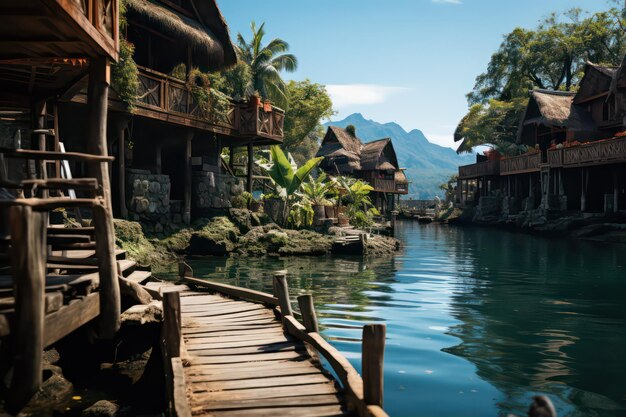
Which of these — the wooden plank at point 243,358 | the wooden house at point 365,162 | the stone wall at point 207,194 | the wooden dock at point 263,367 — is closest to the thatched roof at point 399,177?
the wooden house at point 365,162

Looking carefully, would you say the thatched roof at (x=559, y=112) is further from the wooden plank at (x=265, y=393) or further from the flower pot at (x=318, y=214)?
the wooden plank at (x=265, y=393)

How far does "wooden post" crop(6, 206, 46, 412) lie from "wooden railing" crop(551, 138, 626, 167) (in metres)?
29.2

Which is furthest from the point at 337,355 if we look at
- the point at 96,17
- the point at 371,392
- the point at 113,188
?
the point at 113,188

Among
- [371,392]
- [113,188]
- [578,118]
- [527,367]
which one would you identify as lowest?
[527,367]

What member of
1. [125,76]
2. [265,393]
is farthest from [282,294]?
[125,76]

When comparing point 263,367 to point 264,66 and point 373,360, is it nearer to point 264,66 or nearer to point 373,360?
point 373,360

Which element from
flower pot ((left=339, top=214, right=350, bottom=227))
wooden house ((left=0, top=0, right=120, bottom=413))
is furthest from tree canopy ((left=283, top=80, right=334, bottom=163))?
wooden house ((left=0, top=0, right=120, bottom=413))

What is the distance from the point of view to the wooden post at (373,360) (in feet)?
16.0

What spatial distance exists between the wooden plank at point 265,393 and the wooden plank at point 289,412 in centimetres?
28

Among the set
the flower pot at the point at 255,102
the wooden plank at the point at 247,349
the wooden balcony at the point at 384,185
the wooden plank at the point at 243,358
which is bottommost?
the wooden plank at the point at 243,358

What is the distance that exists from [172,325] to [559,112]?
35526mm

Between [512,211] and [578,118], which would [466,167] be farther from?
[578,118]

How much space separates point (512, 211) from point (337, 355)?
38288 millimetres

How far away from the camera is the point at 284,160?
22828mm
